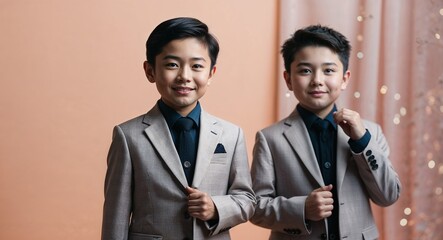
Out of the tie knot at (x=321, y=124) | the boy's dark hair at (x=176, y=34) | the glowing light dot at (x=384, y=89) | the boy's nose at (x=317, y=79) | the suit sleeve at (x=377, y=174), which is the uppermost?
the glowing light dot at (x=384, y=89)

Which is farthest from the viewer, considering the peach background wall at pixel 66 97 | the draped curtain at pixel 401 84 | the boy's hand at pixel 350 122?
the draped curtain at pixel 401 84

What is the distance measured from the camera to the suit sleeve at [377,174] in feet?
Result: 5.97

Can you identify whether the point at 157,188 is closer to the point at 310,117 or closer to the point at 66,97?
the point at 310,117

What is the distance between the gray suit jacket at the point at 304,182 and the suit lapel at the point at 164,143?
262 millimetres

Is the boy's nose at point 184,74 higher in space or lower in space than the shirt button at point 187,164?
higher

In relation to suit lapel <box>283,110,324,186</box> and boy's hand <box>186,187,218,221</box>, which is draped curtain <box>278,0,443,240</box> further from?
boy's hand <box>186,187,218,221</box>

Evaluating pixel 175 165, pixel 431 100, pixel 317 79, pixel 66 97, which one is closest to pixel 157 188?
pixel 175 165

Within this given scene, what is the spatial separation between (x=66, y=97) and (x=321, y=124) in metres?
1.14

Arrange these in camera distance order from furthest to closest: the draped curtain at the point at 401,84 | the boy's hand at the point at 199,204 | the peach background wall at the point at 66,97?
1. the draped curtain at the point at 401,84
2. the peach background wall at the point at 66,97
3. the boy's hand at the point at 199,204

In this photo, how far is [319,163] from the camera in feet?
6.12

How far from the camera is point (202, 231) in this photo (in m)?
1.71

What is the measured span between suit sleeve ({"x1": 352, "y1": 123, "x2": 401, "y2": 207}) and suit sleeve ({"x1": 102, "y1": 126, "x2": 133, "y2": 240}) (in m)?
0.60

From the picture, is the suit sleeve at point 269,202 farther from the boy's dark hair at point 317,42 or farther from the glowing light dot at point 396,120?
the glowing light dot at point 396,120

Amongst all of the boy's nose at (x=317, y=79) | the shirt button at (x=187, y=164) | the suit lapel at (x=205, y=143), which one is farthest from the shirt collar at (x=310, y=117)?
the shirt button at (x=187, y=164)
